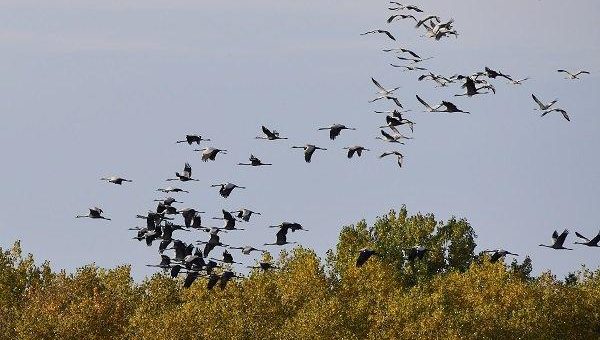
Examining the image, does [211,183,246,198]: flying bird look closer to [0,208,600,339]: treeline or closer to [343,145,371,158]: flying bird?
[343,145,371,158]: flying bird

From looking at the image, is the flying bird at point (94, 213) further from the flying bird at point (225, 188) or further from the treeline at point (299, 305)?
the treeline at point (299, 305)

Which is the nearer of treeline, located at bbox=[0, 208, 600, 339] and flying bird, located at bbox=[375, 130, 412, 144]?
flying bird, located at bbox=[375, 130, 412, 144]

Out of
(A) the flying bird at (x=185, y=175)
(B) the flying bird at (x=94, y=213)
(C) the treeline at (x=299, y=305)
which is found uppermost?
(A) the flying bird at (x=185, y=175)

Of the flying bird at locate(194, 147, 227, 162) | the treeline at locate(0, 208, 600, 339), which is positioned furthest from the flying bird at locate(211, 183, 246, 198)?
the treeline at locate(0, 208, 600, 339)

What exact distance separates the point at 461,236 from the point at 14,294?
36.9 meters

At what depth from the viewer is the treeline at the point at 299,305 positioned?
8412cm

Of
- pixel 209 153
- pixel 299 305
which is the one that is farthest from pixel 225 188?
pixel 299 305

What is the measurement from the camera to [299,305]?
92.1 metres

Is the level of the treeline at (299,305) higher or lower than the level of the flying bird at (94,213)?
lower

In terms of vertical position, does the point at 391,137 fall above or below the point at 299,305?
above

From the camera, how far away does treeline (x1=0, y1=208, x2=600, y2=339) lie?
276 ft

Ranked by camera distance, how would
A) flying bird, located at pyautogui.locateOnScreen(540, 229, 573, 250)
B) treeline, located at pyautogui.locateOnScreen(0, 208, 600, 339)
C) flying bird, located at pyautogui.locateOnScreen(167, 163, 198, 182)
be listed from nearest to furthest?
flying bird, located at pyautogui.locateOnScreen(540, 229, 573, 250) < flying bird, located at pyautogui.locateOnScreen(167, 163, 198, 182) < treeline, located at pyautogui.locateOnScreen(0, 208, 600, 339)

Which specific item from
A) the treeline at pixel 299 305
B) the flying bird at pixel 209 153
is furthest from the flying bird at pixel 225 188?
the treeline at pixel 299 305

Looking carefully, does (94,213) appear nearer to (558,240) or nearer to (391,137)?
(391,137)
